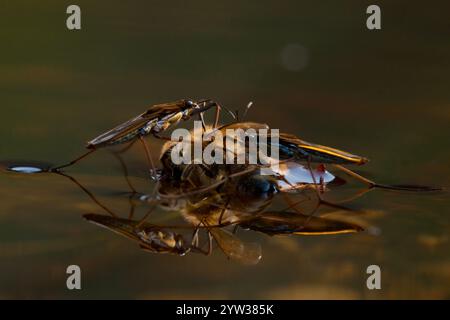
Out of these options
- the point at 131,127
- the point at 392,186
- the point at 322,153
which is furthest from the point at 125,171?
the point at 392,186

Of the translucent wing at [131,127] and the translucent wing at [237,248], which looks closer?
the translucent wing at [237,248]

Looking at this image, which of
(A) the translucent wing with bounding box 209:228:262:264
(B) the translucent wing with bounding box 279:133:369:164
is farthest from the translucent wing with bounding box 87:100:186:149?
(A) the translucent wing with bounding box 209:228:262:264

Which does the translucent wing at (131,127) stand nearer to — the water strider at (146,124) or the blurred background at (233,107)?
the water strider at (146,124)

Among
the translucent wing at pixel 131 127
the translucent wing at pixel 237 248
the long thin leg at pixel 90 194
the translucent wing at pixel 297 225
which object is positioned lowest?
the translucent wing at pixel 237 248

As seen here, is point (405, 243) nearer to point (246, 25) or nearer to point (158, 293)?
point (158, 293)

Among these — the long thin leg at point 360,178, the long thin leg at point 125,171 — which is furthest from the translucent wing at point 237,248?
the long thin leg at point 360,178

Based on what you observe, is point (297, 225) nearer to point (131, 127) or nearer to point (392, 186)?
point (392, 186)

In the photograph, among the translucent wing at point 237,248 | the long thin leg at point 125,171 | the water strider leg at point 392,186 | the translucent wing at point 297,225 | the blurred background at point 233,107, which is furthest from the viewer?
the water strider leg at point 392,186

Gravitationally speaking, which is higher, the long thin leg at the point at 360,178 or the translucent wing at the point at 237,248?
the long thin leg at the point at 360,178

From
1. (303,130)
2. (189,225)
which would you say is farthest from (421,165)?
(189,225)
